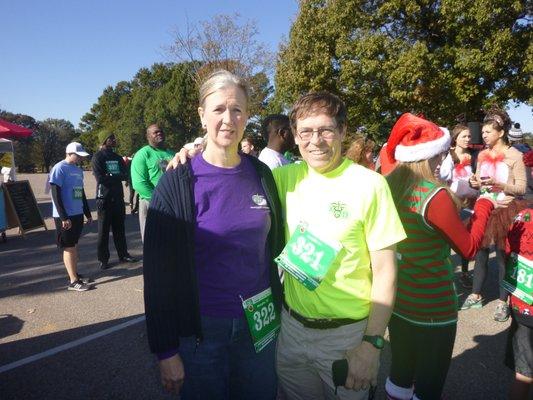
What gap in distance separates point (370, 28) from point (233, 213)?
18.0 metres

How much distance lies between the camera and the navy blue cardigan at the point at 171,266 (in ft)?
5.16

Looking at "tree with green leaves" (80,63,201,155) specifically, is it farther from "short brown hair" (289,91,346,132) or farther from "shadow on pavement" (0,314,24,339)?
"short brown hair" (289,91,346,132)

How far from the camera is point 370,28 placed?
56.0 ft

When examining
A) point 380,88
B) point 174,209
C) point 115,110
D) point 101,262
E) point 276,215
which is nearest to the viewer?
point 174,209

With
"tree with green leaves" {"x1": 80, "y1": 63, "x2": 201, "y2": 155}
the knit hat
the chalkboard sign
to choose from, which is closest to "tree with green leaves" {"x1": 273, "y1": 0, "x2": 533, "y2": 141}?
the knit hat

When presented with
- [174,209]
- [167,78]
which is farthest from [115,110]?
[174,209]

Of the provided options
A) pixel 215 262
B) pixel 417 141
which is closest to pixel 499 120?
pixel 417 141

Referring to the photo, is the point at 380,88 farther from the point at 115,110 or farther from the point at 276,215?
the point at 115,110

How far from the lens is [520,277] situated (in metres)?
2.10

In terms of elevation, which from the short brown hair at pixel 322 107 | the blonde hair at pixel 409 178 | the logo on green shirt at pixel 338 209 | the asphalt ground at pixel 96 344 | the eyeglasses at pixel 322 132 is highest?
the short brown hair at pixel 322 107

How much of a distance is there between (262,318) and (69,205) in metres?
4.26

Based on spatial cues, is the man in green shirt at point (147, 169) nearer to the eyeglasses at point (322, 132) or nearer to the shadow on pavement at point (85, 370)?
the shadow on pavement at point (85, 370)

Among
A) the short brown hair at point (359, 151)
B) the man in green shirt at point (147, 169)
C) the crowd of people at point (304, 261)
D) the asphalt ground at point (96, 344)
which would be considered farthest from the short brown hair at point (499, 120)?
the man in green shirt at point (147, 169)

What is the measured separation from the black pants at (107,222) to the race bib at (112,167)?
1.54 ft
